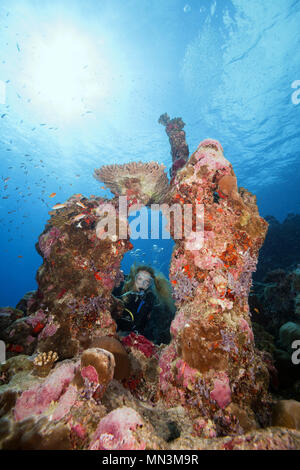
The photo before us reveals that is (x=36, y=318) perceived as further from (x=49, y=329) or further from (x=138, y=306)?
(x=138, y=306)

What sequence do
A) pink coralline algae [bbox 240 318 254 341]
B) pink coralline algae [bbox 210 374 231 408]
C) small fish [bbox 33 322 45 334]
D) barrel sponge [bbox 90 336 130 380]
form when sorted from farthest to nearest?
1. small fish [bbox 33 322 45 334]
2. barrel sponge [bbox 90 336 130 380]
3. pink coralline algae [bbox 240 318 254 341]
4. pink coralline algae [bbox 210 374 231 408]

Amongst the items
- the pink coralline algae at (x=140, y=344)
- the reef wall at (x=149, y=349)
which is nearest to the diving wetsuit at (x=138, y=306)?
the pink coralline algae at (x=140, y=344)

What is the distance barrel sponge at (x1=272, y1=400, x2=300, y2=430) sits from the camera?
2.82 metres

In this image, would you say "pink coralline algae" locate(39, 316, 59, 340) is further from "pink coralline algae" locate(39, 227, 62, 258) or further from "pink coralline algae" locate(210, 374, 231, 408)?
"pink coralline algae" locate(210, 374, 231, 408)

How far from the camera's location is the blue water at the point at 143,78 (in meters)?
14.3

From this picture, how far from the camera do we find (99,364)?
3.07m

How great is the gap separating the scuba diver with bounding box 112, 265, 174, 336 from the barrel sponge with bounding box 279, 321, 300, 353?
177 inches

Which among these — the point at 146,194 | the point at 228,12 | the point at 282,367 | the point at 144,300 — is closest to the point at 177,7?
the point at 228,12

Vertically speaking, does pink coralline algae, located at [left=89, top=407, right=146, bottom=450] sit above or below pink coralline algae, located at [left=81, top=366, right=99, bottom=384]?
below

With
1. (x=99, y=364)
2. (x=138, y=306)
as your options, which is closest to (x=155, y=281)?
(x=138, y=306)

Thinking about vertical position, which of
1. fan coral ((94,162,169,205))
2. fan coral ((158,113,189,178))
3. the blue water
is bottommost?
fan coral ((94,162,169,205))

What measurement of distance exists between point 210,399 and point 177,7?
21532 mm

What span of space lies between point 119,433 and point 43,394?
1750mm

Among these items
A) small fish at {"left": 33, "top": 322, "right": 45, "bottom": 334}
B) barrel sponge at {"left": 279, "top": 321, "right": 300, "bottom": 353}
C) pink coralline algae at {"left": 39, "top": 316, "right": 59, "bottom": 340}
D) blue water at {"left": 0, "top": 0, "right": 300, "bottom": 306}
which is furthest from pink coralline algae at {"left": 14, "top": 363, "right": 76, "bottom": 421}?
blue water at {"left": 0, "top": 0, "right": 300, "bottom": 306}
